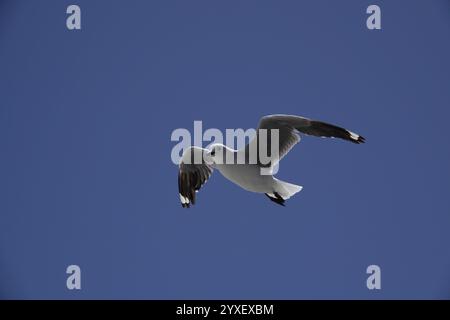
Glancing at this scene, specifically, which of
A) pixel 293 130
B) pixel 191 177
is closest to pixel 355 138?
pixel 293 130

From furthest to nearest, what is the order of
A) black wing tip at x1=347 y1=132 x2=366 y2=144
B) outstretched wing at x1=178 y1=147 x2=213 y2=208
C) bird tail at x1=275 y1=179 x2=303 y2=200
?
1. outstretched wing at x1=178 y1=147 x2=213 y2=208
2. bird tail at x1=275 y1=179 x2=303 y2=200
3. black wing tip at x1=347 y1=132 x2=366 y2=144

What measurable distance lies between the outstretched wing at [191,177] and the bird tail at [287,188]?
735mm

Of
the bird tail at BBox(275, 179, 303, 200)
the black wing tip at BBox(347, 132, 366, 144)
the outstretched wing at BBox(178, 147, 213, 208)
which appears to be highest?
the black wing tip at BBox(347, 132, 366, 144)

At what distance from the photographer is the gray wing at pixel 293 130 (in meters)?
7.28

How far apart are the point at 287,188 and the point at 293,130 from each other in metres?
0.42

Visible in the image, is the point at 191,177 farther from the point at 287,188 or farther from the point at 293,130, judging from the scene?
the point at 293,130

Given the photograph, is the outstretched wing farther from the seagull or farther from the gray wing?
the gray wing

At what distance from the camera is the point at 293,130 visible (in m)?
7.38

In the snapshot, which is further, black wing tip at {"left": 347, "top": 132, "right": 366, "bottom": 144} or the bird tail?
the bird tail

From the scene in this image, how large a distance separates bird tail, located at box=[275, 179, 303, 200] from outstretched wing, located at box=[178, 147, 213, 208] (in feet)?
2.41

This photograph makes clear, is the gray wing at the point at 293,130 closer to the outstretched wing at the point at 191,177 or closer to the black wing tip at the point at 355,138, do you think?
the black wing tip at the point at 355,138

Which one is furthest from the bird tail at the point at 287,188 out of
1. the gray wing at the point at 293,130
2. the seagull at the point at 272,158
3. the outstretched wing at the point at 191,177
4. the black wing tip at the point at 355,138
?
the outstretched wing at the point at 191,177

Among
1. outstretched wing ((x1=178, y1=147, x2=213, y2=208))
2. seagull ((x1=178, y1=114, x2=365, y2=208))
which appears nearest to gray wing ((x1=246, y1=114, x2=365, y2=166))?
seagull ((x1=178, y1=114, x2=365, y2=208))

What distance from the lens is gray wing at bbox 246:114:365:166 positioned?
287 inches
